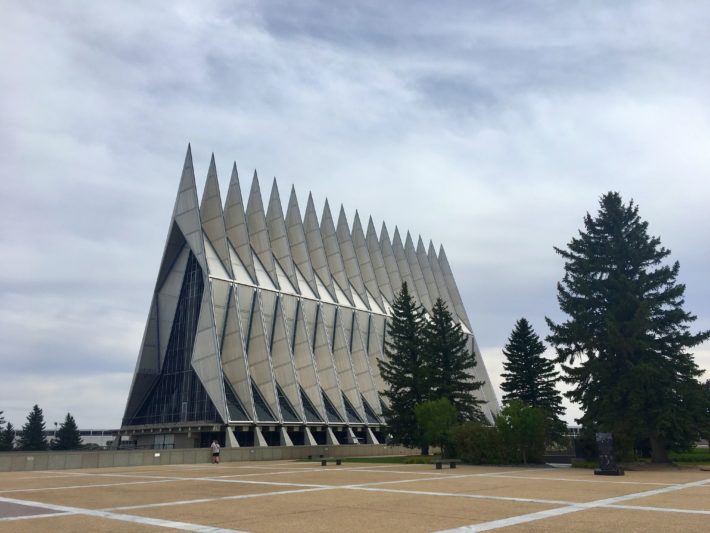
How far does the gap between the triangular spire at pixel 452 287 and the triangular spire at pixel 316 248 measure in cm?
2672

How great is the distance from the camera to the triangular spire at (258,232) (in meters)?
50.1

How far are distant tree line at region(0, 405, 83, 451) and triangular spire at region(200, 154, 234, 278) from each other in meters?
40.1

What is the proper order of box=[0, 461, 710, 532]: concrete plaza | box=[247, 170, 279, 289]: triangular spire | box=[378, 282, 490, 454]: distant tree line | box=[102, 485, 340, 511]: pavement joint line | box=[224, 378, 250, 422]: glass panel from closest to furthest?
box=[0, 461, 710, 532]: concrete plaza < box=[102, 485, 340, 511]: pavement joint line < box=[378, 282, 490, 454]: distant tree line < box=[224, 378, 250, 422]: glass panel < box=[247, 170, 279, 289]: triangular spire

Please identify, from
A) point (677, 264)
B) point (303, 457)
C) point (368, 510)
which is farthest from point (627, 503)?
point (303, 457)

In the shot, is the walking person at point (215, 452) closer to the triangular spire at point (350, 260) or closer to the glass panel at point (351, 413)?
the glass panel at point (351, 413)

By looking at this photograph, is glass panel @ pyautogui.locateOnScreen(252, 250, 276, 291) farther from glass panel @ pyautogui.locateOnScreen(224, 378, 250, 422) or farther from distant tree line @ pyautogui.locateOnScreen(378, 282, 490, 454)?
distant tree line @ pyautogui.locateOnScreen(378, 282, 490, 454)

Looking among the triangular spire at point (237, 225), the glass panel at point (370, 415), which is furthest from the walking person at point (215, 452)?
the glass panel at point (370, 415)

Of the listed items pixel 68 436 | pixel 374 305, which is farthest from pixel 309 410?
pixel 68 436

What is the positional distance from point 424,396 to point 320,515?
27904 millimetres

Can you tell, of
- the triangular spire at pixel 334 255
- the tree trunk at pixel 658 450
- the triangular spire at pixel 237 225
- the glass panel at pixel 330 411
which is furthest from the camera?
the triangular spire at pixel 334 255

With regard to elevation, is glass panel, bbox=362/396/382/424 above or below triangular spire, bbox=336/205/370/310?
below

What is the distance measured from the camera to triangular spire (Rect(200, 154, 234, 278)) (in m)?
45.7

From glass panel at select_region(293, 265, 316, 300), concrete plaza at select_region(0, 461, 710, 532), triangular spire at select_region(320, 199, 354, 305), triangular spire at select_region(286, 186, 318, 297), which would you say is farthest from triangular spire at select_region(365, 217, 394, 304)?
concrete plaza at select_region(0, 461, 710, 532)

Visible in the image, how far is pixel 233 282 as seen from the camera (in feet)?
147
